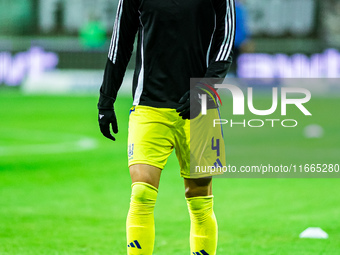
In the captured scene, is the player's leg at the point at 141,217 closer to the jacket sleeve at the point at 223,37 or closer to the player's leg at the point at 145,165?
the player's leg at the point at 145,165

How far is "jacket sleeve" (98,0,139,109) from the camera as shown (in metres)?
4.45

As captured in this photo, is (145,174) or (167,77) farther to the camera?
(167,77)

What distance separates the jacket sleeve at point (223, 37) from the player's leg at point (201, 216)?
2.24ft

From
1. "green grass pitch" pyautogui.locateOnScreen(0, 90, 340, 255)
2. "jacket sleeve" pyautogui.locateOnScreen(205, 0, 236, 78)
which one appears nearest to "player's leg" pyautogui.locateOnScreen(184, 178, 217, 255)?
"jacket sleeve" pyautogui.locateOnScreen(205, 0, 236, 78)

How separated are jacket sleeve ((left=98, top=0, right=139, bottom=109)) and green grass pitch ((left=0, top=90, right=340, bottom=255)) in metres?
1.62

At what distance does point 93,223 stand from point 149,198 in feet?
8.59

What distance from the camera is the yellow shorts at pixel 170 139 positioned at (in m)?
4.40

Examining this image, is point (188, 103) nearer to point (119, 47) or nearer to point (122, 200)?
point (119, 47)

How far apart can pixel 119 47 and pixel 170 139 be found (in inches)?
25.5

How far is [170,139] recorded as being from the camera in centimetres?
445

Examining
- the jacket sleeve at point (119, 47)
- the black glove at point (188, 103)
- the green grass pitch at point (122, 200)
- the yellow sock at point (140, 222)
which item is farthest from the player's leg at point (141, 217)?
the green grass pitch at point (122, 200)

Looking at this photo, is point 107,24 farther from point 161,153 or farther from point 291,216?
point 161,153

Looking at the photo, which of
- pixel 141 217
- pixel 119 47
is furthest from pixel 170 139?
pixel 119 47

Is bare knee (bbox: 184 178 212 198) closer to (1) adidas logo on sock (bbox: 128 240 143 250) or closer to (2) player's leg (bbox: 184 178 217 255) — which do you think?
(2) player's leg (bbox: 184 178 217 255)
